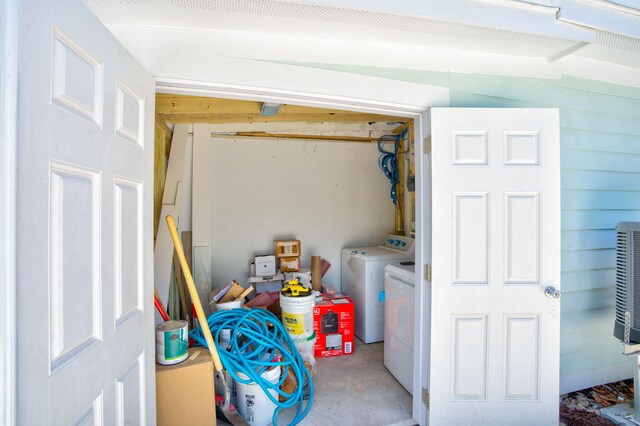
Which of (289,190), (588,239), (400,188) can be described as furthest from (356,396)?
(400,188)

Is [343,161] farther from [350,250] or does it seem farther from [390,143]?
[350,250]

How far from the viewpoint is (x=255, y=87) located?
1.73m

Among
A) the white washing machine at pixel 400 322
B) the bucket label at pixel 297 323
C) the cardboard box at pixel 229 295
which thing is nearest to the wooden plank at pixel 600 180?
the white washing machine at pixel 400 322

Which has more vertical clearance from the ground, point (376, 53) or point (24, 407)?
point (376, 53)

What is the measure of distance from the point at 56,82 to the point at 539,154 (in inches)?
88.7

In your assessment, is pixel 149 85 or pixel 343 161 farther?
pixel 343 161

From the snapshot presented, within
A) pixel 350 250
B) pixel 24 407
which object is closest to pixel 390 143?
pixel 350 250

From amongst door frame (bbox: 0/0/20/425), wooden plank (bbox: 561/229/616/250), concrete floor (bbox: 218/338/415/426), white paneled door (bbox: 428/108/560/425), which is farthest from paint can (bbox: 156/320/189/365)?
wooden plank (bbox: 561/229/616/250)

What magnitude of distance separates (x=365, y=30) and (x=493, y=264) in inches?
58.0

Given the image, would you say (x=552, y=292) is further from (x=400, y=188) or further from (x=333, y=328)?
(x=400, y=188)

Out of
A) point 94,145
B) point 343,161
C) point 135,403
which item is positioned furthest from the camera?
point 343,161

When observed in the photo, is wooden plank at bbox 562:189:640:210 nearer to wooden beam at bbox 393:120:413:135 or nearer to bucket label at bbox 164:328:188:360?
wooden beam at bbox 393:120:413:135

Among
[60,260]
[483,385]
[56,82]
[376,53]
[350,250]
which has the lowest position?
[483,385]

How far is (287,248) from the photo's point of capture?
406 centimetres
